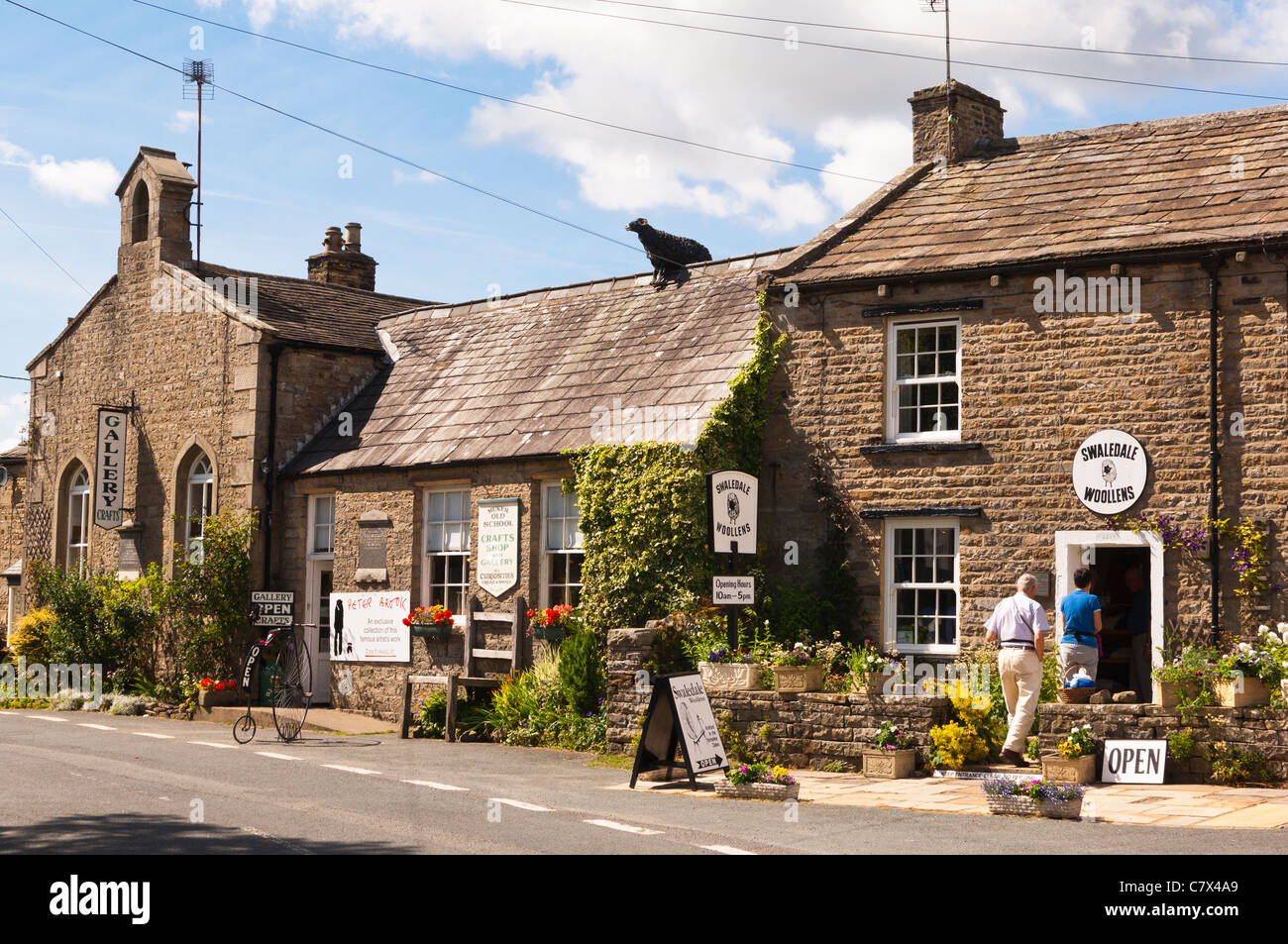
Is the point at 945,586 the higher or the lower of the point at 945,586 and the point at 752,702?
the higher

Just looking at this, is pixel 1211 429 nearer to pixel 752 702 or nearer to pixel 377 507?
pixel 752 702

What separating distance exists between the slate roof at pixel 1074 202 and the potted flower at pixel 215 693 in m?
11.1

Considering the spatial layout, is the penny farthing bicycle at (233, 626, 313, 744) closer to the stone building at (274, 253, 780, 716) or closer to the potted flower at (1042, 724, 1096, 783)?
the stone building at (274, 253, 780, 716)

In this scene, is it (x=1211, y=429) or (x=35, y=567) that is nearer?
(x=1211, y=429)

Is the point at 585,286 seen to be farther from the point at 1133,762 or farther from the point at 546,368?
the point at 1133,762

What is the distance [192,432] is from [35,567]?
18.4ft

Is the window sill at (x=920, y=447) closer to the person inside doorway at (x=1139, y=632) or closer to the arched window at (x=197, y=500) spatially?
the person inside doorway at (x=1139, y=632)

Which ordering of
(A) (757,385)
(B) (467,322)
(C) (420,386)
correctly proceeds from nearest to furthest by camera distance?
(A) (757,385)
(C) (420,386)
(B) (467,322)

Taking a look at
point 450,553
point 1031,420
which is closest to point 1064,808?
point 1031,420

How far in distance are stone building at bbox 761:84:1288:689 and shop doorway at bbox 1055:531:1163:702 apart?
0.10 feet

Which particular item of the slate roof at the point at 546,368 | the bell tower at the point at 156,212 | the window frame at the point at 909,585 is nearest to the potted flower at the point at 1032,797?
the window frame at the point at 909,585

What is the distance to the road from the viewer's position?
31.2 ft

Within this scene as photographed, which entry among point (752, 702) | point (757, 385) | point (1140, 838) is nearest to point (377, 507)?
point (757, 385)

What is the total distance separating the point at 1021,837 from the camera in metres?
10.1
